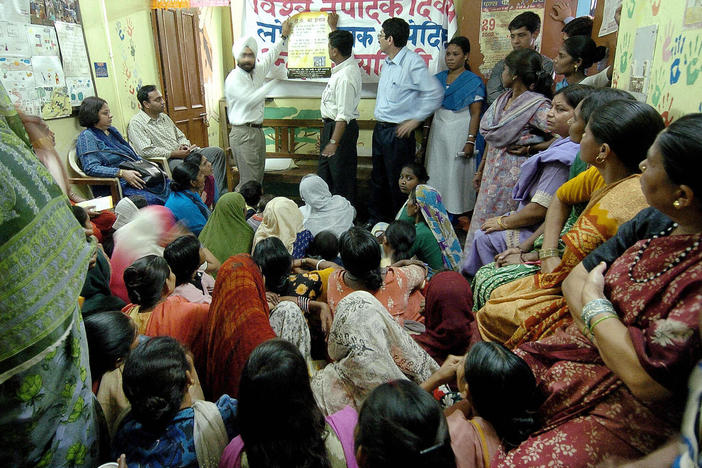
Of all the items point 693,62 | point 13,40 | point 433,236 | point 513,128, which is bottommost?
point 433,236

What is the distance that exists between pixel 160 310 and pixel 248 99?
397 centimetres

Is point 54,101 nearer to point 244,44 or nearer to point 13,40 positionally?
point 13,40

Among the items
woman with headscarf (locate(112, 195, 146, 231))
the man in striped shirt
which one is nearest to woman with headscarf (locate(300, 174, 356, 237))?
Answer: woman with headscarf (locate(112, 195, 146, 231))

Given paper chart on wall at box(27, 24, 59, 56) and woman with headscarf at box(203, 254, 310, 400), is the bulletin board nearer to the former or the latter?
paper chart on wall at box(27, 24, 59, 56)

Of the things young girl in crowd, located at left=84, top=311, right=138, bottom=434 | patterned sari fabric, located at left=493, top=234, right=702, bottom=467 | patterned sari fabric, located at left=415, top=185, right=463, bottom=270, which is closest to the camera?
patterned sari fabric, located at left=493, top=234, right=702, bottom=467

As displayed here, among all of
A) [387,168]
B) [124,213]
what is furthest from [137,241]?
[387,168]

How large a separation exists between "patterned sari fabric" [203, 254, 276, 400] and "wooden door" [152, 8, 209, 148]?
14.3 feet

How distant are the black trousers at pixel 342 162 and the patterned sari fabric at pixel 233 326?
121 inches

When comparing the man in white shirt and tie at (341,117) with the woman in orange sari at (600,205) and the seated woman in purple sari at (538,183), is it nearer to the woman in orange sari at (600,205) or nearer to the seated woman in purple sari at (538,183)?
the seated woman in purple sari at (538,183)

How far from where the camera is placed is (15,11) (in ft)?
11.4

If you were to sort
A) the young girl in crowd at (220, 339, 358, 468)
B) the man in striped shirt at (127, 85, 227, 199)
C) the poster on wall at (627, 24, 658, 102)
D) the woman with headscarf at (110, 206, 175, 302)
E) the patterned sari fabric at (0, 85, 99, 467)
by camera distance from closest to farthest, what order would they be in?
the patterned sari fabric at (0, 85, 99, 467) → the young girl in crowd at (220, 339, 358, 468) → the poster on wall at (627, 24, 658, 102) → the woman with headscarf at (110, 206, 175, 302) → the man in striped shirt at (127, 85, 227, 199)

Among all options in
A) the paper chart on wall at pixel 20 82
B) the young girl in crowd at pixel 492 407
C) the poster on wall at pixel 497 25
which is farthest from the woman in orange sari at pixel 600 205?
the paper chart on wall at pixel 20 82

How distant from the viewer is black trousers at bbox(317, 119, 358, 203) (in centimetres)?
487

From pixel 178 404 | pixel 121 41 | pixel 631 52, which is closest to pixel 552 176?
pixel 631 52
